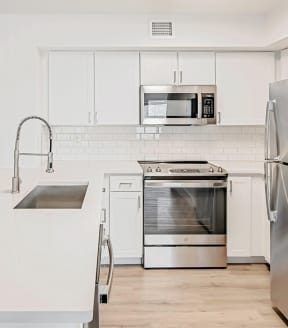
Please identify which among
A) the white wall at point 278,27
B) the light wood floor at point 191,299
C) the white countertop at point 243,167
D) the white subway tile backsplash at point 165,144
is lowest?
the light wood floor at point 191,299

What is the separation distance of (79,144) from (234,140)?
170 centimetres

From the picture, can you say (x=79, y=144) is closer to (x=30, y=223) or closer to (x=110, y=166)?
(x=110, y=166)

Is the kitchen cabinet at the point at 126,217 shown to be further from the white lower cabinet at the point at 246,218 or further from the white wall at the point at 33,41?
the white wall at the point at 33,41

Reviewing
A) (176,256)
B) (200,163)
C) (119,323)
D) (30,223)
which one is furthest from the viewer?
(200,163)

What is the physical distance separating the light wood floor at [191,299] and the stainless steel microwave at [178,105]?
1.48 m

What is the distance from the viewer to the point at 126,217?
4.57m

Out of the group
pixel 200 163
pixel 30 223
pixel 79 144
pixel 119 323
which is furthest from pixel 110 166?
pixel 30 223

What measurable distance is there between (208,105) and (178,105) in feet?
1.00

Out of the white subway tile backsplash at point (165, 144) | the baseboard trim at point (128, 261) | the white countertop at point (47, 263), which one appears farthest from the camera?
the white subway tile backsplash at point (165, 144)

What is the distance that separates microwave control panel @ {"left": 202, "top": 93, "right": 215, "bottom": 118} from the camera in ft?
16.1

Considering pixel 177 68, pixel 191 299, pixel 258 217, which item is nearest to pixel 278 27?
pixel 177 68

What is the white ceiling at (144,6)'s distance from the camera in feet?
14.0

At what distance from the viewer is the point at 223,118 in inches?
197

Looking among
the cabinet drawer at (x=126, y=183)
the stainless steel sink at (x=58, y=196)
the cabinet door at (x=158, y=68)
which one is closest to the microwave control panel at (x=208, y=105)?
the cabinet door at (x=158, y=68)
